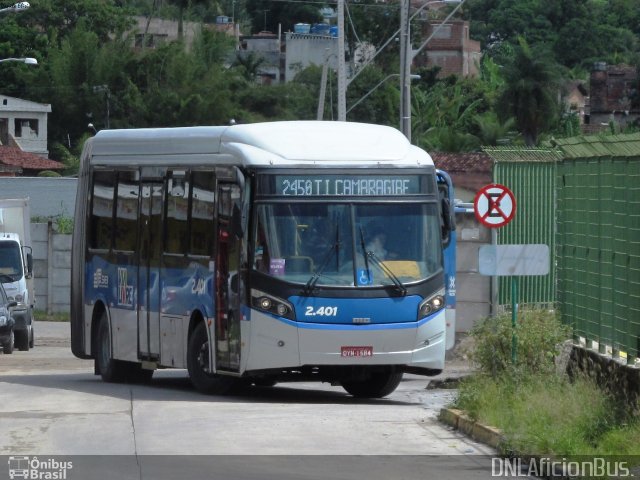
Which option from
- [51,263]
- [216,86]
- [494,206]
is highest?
[216,86]

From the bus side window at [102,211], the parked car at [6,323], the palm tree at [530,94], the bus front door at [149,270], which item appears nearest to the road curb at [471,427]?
the bus front door at [149,270]

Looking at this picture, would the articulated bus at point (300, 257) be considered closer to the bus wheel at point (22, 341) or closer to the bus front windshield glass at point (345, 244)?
the bus front windshield glass at point (345, 244)

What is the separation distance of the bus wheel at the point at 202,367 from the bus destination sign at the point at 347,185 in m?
2.06

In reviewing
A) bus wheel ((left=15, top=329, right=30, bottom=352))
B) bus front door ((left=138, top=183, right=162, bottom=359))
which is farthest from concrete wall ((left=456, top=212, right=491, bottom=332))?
bus wheel ((left=15, top=329, right=30, bottom=352))

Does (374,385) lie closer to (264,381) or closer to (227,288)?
(264,381)

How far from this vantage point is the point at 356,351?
16266 mm

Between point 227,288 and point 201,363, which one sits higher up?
point 227,288

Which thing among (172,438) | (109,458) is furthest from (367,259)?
(109,458)

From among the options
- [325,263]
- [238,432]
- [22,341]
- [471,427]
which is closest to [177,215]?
[325,263]

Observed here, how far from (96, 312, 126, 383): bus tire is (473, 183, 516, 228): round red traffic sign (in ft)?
17.6

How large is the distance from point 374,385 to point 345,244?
2.53 metres

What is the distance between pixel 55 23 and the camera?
96375 mm

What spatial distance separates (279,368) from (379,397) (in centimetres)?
250

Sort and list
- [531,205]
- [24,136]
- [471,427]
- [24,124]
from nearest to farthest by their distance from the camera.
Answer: [471,427] → [531,205] → [24,124] → [24,136]
